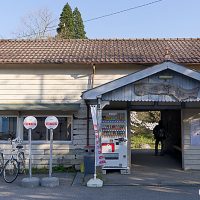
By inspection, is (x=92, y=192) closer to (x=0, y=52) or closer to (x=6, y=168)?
(x=6, y=168)

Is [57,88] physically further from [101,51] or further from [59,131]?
[101,51]

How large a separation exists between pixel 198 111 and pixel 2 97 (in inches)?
294

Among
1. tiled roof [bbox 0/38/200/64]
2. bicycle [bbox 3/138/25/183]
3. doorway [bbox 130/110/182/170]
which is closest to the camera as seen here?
bicycle [bbox 3/138/25/183]

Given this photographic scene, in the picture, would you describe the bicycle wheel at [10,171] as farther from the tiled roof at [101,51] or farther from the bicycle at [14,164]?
the tiled roof at [101,51]

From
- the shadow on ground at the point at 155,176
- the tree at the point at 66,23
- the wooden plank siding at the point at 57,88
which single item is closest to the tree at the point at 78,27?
the tree at the point at 66,23

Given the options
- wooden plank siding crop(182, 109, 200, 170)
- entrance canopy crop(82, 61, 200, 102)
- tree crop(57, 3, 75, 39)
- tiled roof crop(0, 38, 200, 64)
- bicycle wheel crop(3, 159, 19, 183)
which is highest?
tree crop(57, 3, 75, 39)

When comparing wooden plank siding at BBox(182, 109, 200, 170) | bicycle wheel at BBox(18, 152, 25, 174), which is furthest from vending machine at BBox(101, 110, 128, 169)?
bicycle wheel at BBox(18, 152, 25, 174)

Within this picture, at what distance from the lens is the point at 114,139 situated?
12.7m

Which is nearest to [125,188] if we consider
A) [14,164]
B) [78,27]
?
[14,164]

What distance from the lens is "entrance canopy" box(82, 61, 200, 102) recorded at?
10.9 m

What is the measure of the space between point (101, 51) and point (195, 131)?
513 centimetres

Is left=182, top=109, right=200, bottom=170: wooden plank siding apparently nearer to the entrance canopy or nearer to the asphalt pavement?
the asphalt pavement

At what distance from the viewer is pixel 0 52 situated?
590 inches

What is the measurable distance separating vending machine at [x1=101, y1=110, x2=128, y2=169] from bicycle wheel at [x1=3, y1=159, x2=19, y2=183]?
3.04 meters
